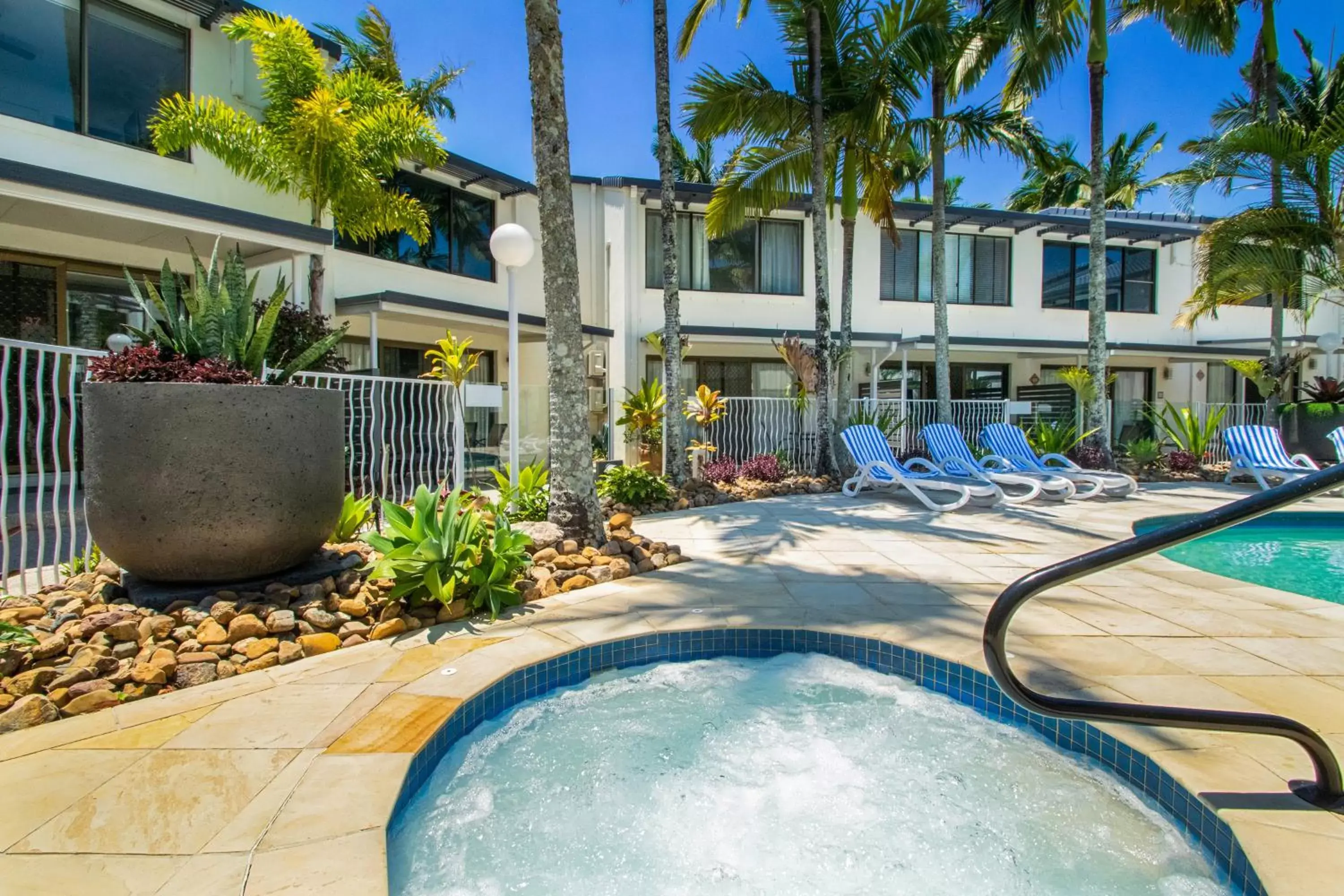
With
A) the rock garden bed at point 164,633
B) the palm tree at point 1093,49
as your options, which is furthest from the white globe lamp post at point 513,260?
the palm tree at point 1093,49

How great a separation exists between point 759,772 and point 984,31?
12.9m

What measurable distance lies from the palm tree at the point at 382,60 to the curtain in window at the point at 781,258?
26.8 feet

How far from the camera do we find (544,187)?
594 cm

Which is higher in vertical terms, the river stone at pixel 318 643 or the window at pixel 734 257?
the window at pixel 734 257

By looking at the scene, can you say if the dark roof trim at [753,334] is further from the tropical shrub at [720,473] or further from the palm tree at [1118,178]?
the palm tree at [1118,178]

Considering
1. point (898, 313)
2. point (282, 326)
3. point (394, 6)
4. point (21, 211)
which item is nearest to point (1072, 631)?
point (282, 326)

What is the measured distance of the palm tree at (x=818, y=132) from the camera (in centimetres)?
1078

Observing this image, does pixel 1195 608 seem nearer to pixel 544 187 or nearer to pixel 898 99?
pixel 544 187

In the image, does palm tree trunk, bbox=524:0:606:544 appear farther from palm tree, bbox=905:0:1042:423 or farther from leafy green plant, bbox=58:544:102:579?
palm tree, bbox=905:0:1042:423

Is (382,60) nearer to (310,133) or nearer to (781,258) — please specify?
(310,133)

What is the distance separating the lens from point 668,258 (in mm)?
10000

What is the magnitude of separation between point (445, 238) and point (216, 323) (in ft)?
33.4

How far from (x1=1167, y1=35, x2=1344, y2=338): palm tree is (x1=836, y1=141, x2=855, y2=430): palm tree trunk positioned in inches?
255

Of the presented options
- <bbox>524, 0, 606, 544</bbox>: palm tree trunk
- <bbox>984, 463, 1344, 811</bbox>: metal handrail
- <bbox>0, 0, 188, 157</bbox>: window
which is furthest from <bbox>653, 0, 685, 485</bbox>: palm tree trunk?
<bbox>984, 463, 1344, 811</bbox>: metal handrail
